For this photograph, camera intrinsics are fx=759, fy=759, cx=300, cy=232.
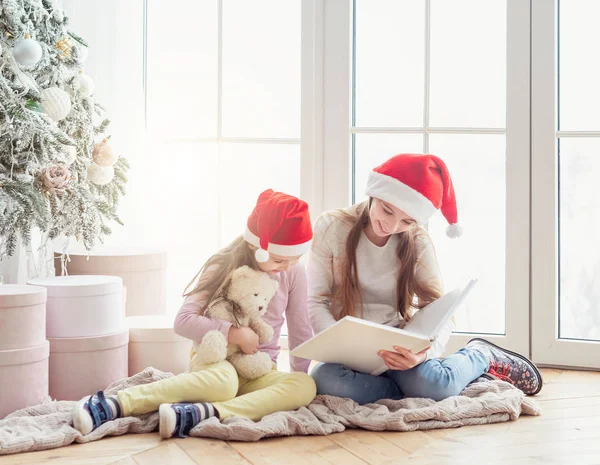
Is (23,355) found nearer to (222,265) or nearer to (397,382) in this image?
(222,265)

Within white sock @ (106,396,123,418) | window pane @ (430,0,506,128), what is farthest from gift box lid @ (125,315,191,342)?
window pane @ (430,0,506,128)

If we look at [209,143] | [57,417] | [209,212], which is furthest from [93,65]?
[57,417]

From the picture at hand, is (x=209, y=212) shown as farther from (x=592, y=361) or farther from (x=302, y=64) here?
(x=592, y=361)

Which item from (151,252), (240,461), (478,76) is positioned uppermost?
(478,76)

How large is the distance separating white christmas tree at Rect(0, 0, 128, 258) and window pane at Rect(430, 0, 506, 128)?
1.12 m

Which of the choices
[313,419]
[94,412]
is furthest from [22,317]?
[313,419]

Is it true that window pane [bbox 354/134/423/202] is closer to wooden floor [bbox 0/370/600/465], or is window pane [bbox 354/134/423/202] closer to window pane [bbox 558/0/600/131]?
window pane [bbox 558/0/600/131]

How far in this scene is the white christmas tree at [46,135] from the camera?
193cm

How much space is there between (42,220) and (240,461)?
2.90 feet

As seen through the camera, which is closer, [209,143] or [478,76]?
[478,76]

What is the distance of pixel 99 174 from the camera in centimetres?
223

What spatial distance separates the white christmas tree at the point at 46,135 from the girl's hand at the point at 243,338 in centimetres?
58

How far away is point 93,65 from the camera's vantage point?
2.57m

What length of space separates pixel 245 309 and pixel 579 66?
55.7 inches
